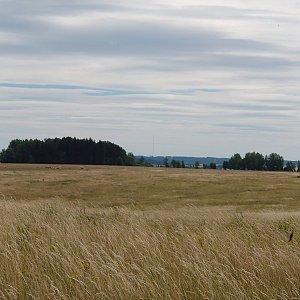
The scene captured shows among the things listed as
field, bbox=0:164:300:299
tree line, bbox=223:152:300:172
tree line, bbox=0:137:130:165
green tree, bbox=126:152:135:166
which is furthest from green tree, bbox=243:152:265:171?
field, bbox=0:164:300:299

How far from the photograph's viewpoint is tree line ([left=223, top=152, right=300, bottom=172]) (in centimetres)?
14770

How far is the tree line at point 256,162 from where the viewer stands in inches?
5815

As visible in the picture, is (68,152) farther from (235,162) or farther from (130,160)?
(235,162)

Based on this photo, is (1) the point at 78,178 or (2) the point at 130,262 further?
(1) the point at 78,178

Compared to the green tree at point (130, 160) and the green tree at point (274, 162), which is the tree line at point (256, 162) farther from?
the green tree at point (130, 160)

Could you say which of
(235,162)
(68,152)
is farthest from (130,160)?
(235,162)

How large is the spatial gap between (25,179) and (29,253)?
184 feet

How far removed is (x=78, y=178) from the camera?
66.0m

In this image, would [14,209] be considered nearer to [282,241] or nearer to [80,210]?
[80,210]

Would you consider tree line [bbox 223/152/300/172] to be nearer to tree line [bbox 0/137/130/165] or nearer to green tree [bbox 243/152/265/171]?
green tree [bbox 243/152/265/171]

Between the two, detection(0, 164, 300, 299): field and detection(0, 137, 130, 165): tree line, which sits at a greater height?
detection(0, 137, 130, 165): tree line

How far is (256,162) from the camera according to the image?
150875 mm

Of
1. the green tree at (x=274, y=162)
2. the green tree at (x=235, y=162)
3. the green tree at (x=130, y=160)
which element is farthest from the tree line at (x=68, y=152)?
the green tree at (x=274, y=162)

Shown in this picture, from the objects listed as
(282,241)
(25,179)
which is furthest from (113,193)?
(282,241)
